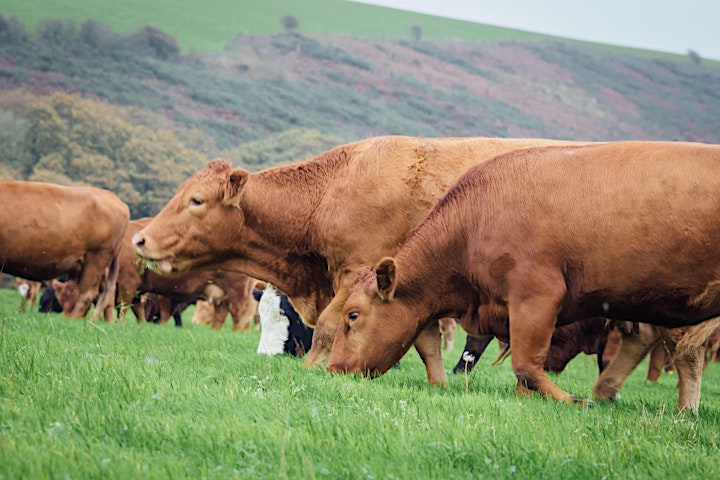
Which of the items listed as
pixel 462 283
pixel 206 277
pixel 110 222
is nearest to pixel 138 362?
pixel 462 283

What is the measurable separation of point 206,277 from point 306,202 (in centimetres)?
1044

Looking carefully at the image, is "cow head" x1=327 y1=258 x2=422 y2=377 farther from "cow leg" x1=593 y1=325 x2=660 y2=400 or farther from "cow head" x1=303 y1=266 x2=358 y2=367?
"cow leg" x1=593 y1=325 x2=660 y2=400

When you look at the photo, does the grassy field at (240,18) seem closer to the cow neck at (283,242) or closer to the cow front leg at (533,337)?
the cow neck at (283,242)

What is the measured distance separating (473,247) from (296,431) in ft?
8.71

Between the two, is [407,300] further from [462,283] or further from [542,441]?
[542,441]

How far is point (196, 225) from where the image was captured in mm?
7797

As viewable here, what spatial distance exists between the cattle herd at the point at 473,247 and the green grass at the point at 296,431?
0.85 metres

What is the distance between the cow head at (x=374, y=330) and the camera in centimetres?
651

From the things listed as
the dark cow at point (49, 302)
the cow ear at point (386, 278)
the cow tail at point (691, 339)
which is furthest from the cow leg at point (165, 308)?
the cow tail at point (691, 339)

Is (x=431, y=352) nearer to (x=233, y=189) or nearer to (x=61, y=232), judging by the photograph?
(x=233, y=189)

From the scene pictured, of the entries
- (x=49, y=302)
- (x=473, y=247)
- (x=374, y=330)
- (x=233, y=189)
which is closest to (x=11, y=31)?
(x=49, y=302)

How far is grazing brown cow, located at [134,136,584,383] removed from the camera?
23.7 ft

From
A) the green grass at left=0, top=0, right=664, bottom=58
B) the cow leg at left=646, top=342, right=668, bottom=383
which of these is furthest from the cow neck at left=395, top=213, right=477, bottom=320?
the green grass at left=0, top=0, right=664, bottom=58

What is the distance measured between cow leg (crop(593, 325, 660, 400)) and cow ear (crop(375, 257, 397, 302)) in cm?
236
